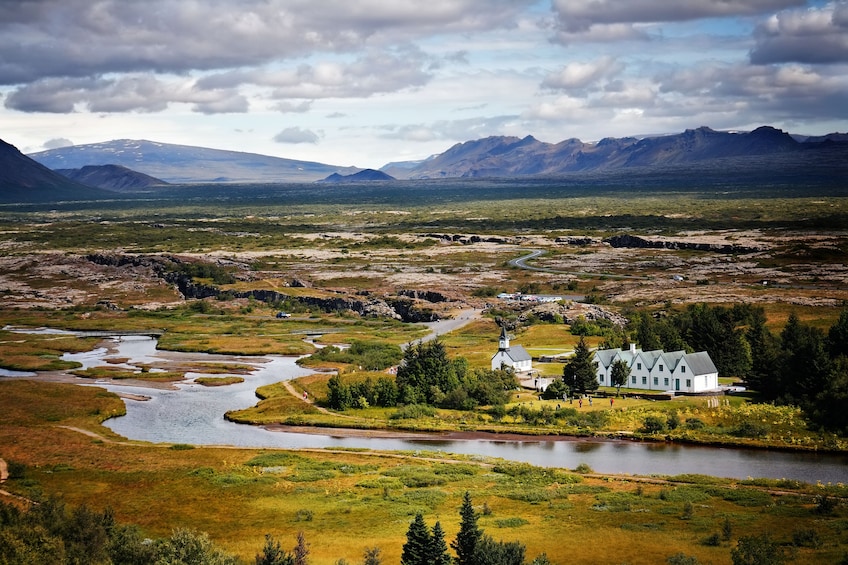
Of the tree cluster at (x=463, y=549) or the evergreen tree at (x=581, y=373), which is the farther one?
the evergreen tree at (x=581, y=373)

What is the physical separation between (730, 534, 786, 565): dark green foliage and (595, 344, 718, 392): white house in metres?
37.0

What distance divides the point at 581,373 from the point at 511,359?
346 inches

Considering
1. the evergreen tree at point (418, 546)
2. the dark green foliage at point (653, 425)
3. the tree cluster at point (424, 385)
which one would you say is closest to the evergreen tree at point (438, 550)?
the evergreen tree at point (418, 546)

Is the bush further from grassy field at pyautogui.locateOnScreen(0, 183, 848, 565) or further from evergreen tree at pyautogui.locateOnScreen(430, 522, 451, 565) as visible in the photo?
evergreen tree at pyautogui.locateOnScreen(430, 522, 451, 565)

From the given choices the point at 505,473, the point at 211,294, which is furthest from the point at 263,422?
the point at 211,294

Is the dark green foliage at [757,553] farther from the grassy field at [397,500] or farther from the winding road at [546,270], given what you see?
the winding road at [546,270]

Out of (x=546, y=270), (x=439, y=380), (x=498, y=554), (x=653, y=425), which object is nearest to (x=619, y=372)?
(x=653, y=425)

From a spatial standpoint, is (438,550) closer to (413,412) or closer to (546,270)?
(413,412)

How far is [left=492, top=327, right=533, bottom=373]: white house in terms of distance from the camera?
88.3m

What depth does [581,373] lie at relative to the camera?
81188 mm

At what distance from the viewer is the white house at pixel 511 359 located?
88.3 metres

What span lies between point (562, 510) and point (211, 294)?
112 meters

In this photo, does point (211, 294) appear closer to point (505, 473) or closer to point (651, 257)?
point (651, 257)

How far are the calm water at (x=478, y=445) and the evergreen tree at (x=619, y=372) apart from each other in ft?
48.1
